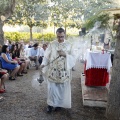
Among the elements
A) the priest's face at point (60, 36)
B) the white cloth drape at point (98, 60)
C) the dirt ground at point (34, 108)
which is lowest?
the dirt ground at point (34, 108)

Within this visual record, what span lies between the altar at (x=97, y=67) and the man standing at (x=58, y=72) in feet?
4.90

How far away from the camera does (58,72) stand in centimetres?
447

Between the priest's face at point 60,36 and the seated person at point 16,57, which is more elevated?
the priest's face at point 60,36

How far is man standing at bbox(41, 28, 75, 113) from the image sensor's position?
175 inches

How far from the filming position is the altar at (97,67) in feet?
19.2

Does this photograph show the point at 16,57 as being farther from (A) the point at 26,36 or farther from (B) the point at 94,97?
(A) the point at 26,36

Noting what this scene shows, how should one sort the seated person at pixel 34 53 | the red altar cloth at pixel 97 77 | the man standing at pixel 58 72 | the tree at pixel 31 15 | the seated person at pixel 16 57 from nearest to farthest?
1. the man standing at pixel 58 72
2. the red altar cloth at pixel 97 77
3. the seated person at pixel 16 57
4. the seated person at pixel 34 53
5. the tree at pixel 31 15

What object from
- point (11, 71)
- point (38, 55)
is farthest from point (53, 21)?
point (11, 71)

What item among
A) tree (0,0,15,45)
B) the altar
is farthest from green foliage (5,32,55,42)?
the altar

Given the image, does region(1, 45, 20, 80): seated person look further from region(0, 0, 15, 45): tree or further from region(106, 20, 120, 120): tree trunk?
Answer: region(0, 0, 15, 45): tree

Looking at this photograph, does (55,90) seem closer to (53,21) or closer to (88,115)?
(88,115)

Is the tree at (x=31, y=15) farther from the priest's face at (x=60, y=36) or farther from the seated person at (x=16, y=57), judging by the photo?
the priest's face at (x=60, y=36)

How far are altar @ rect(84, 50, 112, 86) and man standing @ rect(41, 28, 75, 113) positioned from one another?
4.90ft

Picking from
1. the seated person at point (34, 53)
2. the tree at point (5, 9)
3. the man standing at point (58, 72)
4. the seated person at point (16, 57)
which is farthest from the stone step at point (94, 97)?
the tree at point (5, 9)
